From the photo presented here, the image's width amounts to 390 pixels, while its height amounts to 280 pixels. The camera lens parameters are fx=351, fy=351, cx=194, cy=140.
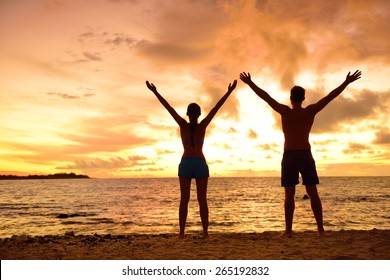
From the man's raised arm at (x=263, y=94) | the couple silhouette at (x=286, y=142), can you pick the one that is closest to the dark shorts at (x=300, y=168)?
the couple silhouette at (x=286, y=142)

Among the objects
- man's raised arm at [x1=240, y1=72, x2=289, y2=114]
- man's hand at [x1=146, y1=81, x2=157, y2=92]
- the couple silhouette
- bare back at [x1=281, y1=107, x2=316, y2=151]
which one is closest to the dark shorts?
the couple silhouette

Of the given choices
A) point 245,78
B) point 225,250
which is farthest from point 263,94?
point 225,250

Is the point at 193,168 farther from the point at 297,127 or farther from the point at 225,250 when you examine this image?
the point at 297,127

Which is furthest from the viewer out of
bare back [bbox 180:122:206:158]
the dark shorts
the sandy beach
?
bare back [bbox 180:122:206:158]

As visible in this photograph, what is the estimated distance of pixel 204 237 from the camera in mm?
7949

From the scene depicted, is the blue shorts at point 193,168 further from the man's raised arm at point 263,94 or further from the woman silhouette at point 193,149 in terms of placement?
the man's raised arm at point 263,94

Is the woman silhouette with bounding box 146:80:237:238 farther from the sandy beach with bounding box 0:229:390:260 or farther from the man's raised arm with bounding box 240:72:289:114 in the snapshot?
the sandy beach with bounding box 0:229:390:260

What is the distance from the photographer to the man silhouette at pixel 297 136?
7285 millimetres

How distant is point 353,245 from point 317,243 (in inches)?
27.6

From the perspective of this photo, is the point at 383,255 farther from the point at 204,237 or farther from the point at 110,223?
the point at 110,223

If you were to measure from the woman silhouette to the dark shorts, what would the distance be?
1706 mm

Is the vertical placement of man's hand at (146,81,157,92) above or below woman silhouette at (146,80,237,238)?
above

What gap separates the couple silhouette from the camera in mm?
7293

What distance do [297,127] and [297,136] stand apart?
0.19 meters
